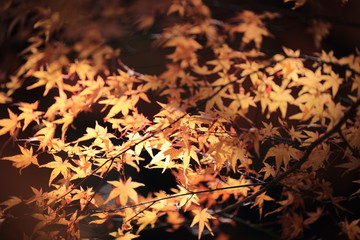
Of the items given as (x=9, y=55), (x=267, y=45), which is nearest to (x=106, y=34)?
(x=9, y=55)

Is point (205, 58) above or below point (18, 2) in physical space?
below

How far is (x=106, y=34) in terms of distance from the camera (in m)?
1.34

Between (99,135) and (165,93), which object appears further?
(99,135)

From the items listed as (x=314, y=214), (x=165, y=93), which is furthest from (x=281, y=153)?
(x=314, y=214)

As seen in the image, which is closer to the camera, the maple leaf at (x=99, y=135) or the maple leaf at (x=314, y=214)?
the maple leaf at (x=99, y=135)

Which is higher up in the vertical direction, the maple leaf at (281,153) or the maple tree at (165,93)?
the maple tree at (165,93)

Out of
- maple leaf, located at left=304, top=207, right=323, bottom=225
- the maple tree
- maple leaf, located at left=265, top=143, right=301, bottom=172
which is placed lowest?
maple leaf, located at left=304, top=207, right=323, bottom=225

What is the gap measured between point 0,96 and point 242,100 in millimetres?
1422

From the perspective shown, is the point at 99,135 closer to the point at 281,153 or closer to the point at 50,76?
the point at 50,76

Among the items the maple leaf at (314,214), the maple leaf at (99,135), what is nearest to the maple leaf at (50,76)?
the maple leaf at (99,135)

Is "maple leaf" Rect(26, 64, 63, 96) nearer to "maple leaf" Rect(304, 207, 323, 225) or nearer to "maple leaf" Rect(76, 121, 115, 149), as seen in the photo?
"maple leaf" Rect(76, 121, 115, 149)

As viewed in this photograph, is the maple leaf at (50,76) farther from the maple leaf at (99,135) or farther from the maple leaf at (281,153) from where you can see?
the maple leaf at (281,153)

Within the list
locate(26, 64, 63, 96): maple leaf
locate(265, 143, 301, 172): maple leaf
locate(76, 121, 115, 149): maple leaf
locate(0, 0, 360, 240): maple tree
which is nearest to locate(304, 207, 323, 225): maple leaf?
locate(0, 0, 360, 240): maple tree

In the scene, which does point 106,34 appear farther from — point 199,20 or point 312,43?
point 312,43
